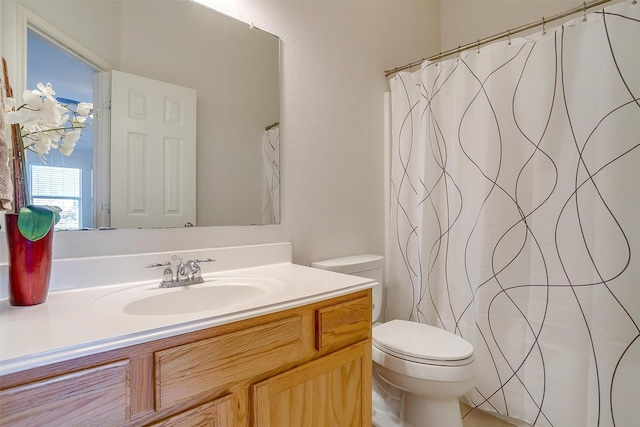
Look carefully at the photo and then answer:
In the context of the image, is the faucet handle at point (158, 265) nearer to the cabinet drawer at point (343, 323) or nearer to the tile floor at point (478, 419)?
the cabinet drawer at point (343, 323)

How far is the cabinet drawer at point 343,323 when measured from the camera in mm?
958

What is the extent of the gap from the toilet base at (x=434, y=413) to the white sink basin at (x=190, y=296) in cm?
83

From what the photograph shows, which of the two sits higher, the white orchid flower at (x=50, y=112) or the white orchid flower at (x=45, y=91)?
the white orchid flower at (x=45, y=91)

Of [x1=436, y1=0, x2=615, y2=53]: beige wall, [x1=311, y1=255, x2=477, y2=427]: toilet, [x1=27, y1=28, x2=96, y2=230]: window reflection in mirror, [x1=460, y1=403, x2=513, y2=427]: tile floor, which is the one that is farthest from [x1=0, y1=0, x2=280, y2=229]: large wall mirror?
[x1=436, y1=0, x2=615, y2=53]: beige wall

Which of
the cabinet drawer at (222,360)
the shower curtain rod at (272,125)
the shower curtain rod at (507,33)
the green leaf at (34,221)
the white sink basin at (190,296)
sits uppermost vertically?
the shower curtain rod at (507,33)

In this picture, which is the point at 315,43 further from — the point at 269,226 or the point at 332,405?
the point at 332,405

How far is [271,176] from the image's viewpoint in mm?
1446

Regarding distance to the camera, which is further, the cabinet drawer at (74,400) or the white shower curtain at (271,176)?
the white shower curtain at (271,176)

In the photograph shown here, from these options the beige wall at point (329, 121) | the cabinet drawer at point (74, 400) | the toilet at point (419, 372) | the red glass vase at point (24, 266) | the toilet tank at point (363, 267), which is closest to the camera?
the cabinet drawer at point (74, 400)

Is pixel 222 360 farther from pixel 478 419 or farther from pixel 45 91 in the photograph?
pixel 478 419

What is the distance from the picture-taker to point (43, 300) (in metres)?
0.85

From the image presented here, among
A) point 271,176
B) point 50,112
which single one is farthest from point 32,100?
point 271,176

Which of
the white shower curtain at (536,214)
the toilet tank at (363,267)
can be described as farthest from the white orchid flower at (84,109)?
the white shower curtain at (536,214)

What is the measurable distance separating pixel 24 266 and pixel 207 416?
23.0 inches
